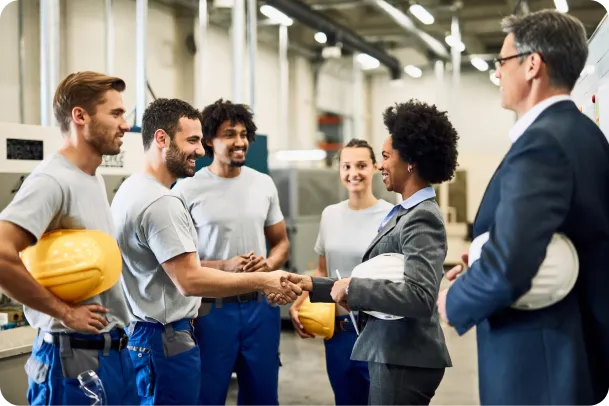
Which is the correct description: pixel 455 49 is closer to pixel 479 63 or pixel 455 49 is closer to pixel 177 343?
pixel 479 63

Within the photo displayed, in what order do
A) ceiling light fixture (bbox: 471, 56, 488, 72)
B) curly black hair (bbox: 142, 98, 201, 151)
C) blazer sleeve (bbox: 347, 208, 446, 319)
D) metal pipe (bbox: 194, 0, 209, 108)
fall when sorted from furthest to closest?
1. ceiling light fixture (bbox: 471, 56, 488, 72)
2. metal pipe (bbox: 194, 0, 209, 108)
3. curly black hair (bbox: 142, 98, 201, 151)
4. blazer sleeve (bbox: 347, 208, 446, 319)

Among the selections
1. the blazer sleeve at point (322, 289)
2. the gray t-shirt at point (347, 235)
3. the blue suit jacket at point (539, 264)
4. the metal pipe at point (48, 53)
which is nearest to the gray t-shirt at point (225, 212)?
the gray t-shirt at point (347, 235)

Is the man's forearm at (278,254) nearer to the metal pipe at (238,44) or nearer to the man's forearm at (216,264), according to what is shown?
the man's forearm at (216,264)

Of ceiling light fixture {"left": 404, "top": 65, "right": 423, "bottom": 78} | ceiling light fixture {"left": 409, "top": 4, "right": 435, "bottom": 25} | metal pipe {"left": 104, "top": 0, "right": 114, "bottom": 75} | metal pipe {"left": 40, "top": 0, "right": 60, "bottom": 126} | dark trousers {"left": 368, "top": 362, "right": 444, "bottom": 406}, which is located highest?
ceiling light fixture {"left": 409, "top": 4, "right": 435, "bottom": 25}

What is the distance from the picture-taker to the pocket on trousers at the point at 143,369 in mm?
2209

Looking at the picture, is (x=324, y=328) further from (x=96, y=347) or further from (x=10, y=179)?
(x=10, y=179)

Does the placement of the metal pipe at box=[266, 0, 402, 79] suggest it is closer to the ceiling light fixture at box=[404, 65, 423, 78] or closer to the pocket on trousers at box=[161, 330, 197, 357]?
the ceiling light fixture at box=[404, 65, 423, 78]

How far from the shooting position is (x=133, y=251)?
2162 mm

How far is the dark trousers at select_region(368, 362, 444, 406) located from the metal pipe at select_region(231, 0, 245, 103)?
3822mm

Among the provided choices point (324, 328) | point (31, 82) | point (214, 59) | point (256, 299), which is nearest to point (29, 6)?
point (31, 82)

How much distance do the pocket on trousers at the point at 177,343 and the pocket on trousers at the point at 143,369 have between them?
0.07 meters

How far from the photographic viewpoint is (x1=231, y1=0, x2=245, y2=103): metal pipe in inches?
202

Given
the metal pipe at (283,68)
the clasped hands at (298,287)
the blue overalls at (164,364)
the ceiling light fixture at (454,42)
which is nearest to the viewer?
the clasped hands at (298,287)

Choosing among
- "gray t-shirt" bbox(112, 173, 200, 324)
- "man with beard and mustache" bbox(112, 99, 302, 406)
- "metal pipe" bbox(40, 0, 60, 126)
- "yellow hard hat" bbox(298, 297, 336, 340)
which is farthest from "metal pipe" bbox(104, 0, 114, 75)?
"yellow hard hat" bbox(298, 297, 336, 340)
